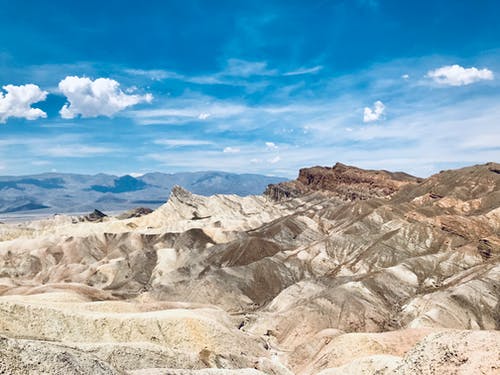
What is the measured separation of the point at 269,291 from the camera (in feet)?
327

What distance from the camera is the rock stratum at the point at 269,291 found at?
1490 inches

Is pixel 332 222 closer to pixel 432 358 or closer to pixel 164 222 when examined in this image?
pixel 164 222

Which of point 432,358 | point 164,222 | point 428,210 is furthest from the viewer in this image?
point 164,222

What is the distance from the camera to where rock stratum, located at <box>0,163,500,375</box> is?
37.8 m

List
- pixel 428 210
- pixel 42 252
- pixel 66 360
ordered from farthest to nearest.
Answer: pixel 42 252 → pixel 428 210 → pixel 66 360

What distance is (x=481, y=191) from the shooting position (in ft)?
489

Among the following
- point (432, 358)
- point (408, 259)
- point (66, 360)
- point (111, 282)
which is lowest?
point (111, 282)

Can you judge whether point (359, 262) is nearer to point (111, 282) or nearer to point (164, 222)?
point (111, 282)

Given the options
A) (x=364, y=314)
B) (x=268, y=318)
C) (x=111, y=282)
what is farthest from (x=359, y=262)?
(x=111, y=282)

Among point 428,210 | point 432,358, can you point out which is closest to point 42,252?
point 428,210

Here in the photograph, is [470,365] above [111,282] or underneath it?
above

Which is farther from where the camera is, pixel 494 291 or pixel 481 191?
pixel 481 191

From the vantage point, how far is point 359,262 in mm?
103688

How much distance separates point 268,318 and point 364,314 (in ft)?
54.1
